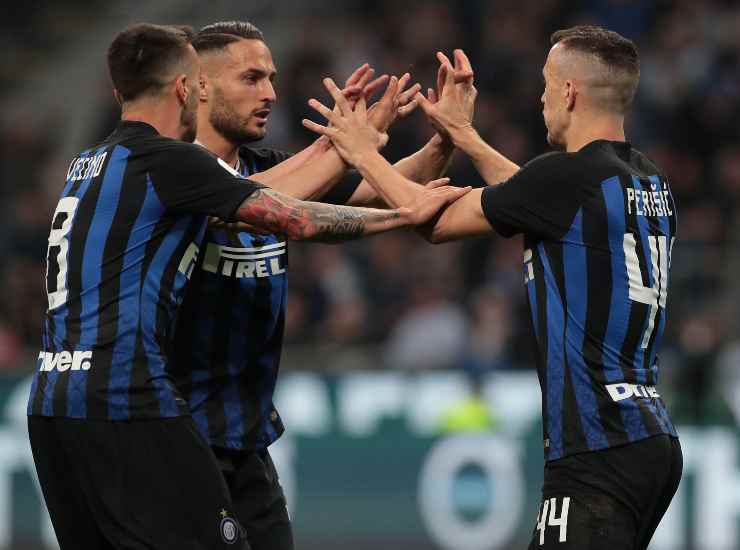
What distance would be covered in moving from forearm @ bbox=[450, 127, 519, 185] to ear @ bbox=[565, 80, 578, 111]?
19.1 inches

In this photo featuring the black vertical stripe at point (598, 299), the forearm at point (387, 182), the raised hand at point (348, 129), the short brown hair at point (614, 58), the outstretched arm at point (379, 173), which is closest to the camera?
the black vertical stripe at point (598, 299)

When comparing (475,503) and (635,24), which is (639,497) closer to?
(475,503)

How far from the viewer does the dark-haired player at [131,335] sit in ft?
15.9

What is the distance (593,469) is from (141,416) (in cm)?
161

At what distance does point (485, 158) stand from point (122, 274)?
1.76 meters

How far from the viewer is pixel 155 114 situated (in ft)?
17.0

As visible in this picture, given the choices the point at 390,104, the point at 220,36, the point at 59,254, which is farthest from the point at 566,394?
the point at 220,36

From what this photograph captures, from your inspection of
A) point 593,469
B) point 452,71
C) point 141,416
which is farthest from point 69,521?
point 452,71

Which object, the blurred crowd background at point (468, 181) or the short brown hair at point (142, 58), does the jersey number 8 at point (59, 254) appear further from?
the blurred crowd background at point (468, 181)

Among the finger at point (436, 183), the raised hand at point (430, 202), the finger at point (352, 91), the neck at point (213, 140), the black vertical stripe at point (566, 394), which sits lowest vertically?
the black vertical stripe at point (566, 394)

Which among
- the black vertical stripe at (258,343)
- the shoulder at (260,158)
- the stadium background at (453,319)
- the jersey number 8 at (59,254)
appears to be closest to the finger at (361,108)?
the shoulder at (260,158)

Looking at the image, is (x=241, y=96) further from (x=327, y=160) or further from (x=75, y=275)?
(x=75, y=275)

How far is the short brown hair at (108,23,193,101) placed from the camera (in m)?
5.13

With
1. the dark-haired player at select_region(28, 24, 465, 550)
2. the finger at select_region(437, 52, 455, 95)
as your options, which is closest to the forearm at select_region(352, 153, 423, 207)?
the finger at select_region(437, 52, 455, 95)
